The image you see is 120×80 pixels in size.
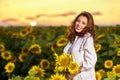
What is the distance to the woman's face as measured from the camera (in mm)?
6664

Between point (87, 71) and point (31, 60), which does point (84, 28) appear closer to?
point (87, 71)

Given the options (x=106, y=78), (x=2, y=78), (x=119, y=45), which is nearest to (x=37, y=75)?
(x=106, y=78)

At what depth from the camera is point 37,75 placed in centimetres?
784

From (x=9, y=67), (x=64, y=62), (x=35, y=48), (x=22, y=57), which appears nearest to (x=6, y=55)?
(x=22, y=57)

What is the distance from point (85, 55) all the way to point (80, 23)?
15.7 inches

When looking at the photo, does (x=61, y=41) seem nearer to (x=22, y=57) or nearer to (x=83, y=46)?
(x=22, y=57)

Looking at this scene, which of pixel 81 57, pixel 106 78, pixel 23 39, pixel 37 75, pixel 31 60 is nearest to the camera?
pixel 81 57

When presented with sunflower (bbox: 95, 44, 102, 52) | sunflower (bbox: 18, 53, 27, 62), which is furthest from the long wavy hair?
sunflower (bbox: 18, 53, 27, 62)

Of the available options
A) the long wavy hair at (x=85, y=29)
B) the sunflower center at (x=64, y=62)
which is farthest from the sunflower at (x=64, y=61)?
the long wavy hair at (x=85, y=29)

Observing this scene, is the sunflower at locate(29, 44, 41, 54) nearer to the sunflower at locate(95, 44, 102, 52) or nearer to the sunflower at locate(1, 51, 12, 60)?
the sunflower at locate(1, 51, 12, 60)

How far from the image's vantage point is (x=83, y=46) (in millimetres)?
6566

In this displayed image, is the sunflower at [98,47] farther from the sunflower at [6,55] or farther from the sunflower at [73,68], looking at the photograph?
the sunflower at [73,68]

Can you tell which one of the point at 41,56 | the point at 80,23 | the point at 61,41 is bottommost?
the point at 41,56

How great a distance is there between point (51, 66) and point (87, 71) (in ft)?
8.81
